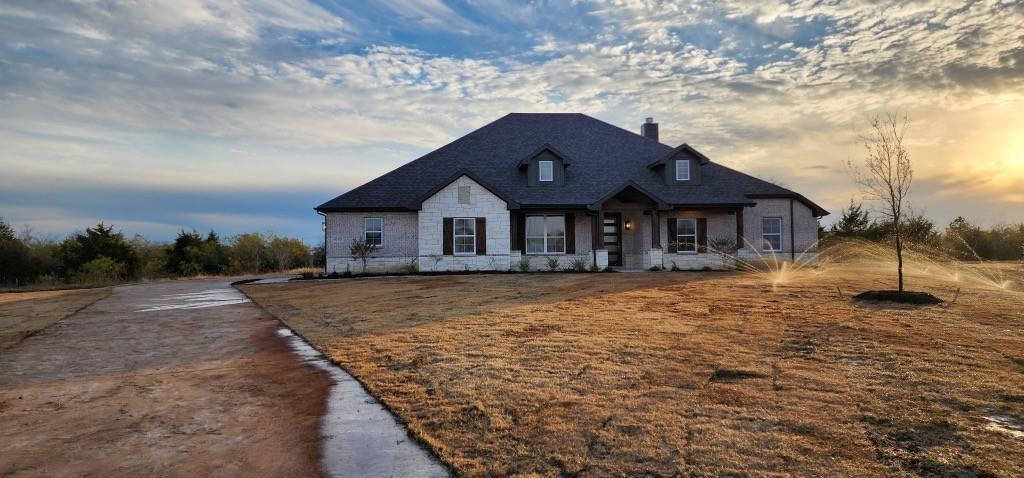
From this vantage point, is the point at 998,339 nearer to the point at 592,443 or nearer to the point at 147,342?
the point at 592,443

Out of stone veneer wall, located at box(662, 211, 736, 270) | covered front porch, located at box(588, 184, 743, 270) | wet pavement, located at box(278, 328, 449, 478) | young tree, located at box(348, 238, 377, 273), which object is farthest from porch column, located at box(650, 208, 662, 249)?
wet pavement, located at box(278, 328, 449, 478)

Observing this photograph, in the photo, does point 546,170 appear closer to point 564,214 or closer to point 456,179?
point 564,214

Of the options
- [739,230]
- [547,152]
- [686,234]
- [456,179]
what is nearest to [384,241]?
[456,179]

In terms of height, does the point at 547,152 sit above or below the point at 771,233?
above

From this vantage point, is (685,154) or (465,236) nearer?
(465,236)

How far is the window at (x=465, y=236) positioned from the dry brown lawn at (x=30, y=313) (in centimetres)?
1330

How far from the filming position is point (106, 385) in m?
6.93

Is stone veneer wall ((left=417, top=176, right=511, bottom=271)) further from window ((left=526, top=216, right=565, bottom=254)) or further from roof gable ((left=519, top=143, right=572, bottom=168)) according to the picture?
roof gable ((left=519, top=143, right=572, bottom=168))

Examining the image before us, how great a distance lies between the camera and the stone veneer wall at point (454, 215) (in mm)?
24953

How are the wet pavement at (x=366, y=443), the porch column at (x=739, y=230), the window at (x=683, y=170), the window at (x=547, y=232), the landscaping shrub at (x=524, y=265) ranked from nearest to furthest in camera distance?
1. the wet pavement at (x=366, y=443)
2. the landscaping shrub at (x=524, y=265)
3. the window at (x=547, y=232)
4. the porch column at (x=739, y=230)
5. the window at (x=683, y=170)

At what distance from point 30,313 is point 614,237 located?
2175 cm

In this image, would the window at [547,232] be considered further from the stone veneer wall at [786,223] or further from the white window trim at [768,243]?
the white window trim at [768,243]

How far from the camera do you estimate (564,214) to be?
2614 centimetres

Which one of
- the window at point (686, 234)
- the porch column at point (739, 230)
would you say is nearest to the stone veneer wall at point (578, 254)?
the window at point (686, 234)
